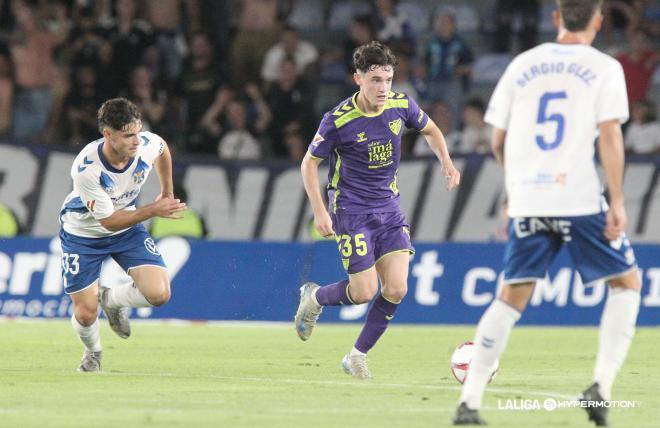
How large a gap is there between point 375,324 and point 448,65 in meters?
10.2

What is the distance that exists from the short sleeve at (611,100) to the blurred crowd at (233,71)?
11851 mm

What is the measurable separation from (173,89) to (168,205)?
1066 centimetres

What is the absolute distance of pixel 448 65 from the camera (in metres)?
20.3

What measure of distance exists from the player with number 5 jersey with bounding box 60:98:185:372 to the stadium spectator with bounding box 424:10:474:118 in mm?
9586

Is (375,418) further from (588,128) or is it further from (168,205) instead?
(168,205)

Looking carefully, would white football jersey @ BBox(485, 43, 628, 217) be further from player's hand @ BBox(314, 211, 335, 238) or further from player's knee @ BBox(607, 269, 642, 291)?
player's hand @ BBox(314, 211, 335, 238)

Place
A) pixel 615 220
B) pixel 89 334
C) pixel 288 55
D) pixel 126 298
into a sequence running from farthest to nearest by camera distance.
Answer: pixel 288 55 → pixel 126 298 → pixel 89 334 → pixel 615 220

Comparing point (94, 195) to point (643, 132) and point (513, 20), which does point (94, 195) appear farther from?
point (513, 20)

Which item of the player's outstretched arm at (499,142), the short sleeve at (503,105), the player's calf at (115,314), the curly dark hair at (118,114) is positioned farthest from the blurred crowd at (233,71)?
the short sleeve at (503,105)

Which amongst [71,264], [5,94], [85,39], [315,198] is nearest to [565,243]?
[315,198]

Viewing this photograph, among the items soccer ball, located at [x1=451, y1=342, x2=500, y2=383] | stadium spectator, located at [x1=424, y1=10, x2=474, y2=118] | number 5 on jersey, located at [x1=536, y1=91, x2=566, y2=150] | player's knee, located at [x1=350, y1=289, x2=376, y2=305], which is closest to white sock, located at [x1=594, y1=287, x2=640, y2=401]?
number 5 on jersey, located at [x1=536, y1=91, x2=566, y2=150]

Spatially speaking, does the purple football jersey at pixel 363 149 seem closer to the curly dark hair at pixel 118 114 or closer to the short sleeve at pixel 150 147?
the short sleeve at pixel 150 147

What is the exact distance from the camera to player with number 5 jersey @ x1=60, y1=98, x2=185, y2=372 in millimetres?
10453

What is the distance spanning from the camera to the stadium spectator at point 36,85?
66.9ft
